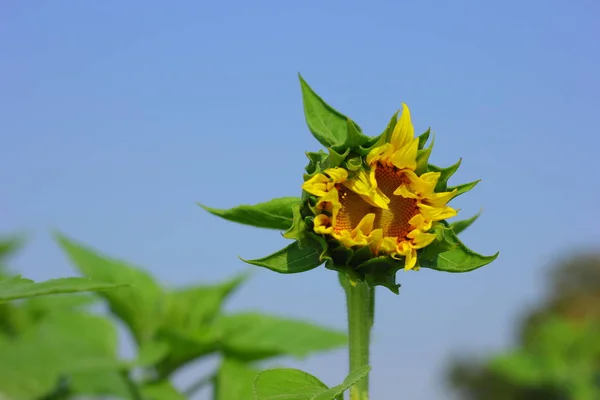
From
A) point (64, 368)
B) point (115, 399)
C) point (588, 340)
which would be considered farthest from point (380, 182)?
point (588, 340)

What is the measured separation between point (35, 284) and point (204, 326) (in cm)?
173

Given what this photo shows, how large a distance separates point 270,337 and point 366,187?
1388 millimetres

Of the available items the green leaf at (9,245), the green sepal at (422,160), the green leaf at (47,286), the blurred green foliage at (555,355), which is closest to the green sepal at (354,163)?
the green sepal at (422,160)

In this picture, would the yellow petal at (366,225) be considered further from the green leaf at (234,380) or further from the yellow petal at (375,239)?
the green leaf at (234,380)

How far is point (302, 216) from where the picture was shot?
1.43 meters

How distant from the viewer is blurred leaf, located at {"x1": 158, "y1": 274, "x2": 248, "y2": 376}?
105 inches

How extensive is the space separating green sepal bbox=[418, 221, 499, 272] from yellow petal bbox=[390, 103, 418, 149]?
6.2 inches

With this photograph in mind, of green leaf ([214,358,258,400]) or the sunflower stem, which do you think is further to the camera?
green leaf ([214,358,258,400])

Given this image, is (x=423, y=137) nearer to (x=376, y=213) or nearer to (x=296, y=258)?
(x=376, y=213)

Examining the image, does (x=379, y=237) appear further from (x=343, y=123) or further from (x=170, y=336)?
(x=170, y=336)

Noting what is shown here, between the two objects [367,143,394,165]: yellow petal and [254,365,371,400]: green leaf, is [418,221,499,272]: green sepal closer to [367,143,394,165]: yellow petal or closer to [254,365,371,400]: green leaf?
[367,143,394,165]: yellow petal

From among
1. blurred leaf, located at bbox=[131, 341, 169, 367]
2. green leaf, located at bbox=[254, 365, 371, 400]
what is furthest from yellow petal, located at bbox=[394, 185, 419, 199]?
blurred leaf, located at bbox=[131, 341, 169, 367]

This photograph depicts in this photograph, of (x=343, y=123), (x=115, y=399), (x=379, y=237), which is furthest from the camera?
(x=115, y=399)

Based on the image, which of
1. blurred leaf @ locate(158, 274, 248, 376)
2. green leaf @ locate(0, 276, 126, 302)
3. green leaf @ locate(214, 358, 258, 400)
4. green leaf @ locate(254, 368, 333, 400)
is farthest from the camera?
blurred leaf @ locate(158, 274, 248, 376)
